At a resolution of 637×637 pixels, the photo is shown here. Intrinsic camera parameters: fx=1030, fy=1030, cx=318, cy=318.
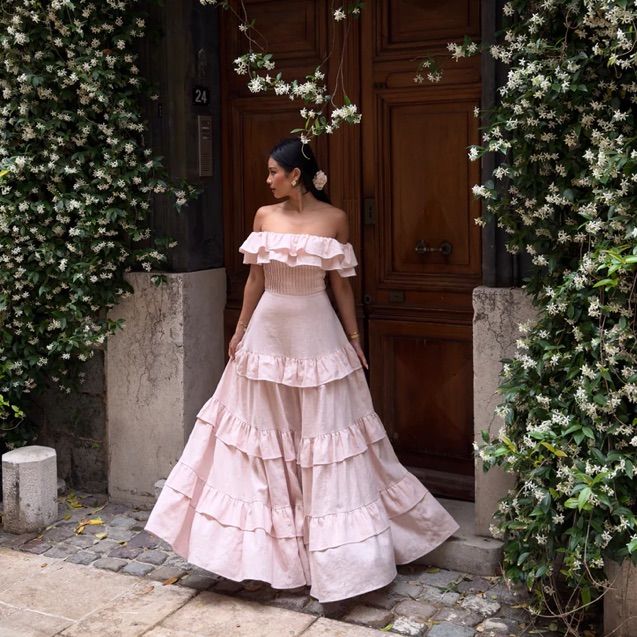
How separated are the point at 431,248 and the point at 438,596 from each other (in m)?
1.82

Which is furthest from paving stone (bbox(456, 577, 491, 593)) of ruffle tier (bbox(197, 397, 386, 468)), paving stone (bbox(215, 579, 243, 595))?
paving stone (bbox(215, 579, 243, 595))

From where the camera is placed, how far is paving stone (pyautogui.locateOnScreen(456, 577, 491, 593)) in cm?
485

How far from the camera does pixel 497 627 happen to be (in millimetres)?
4469

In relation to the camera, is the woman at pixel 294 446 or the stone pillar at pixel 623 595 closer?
the stone pillar at pixel 623 595

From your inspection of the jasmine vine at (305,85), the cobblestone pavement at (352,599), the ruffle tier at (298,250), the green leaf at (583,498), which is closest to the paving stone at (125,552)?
the cobblestone pavement at (352,599)

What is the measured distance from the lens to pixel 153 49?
5812 millimetres

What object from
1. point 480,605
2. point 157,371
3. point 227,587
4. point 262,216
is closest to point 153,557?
point 227,587

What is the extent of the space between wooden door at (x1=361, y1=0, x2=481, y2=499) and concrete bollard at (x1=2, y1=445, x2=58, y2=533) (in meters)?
1.91

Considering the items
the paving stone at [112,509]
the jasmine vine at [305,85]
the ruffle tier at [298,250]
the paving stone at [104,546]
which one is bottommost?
the paving stone at [104,546]

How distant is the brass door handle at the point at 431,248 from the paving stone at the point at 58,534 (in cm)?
248

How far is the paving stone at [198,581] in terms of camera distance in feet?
16.4

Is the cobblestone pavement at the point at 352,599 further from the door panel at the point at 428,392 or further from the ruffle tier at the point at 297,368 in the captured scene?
the ruffle tier at the point at 297,368

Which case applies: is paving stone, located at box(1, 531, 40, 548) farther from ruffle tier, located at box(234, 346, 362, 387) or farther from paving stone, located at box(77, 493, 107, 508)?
ruffle tier, located at box(234, 346, 362, 387)

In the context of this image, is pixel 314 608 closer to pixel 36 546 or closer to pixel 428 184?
pixel 36 546
